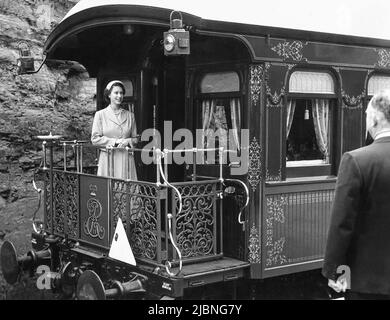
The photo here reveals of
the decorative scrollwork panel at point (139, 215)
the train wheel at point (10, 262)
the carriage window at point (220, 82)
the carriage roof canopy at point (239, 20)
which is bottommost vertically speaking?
the train wheel at point (10, 262)

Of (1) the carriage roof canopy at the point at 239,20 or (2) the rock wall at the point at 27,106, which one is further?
(2) the rock wall at the point at 27,106

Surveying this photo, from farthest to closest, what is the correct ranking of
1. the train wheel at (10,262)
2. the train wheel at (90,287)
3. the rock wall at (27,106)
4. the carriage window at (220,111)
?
the rock wall at (27,106) → the train wheel at (10,262) → the carriage window at (220,111) → the train wheel at (90,287)

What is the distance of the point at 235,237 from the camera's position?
5996mm

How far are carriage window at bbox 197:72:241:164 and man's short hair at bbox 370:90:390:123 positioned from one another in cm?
258

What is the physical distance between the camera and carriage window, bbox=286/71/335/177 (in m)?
6.21

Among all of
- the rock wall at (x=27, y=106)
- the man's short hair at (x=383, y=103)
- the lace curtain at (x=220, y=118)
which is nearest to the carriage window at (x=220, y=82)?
the lace curtain at (x=220, y=118)

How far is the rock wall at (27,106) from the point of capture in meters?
10.1

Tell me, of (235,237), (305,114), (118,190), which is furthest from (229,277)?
(305,114)

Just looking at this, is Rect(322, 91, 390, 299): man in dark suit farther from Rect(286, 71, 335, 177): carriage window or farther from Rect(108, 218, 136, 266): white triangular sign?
Rect(286, 71, 335, 177): carriage window

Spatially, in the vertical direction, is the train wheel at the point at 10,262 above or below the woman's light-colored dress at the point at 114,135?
below

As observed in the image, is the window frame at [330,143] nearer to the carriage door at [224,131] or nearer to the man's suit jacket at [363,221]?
the carriage door at [224,131]

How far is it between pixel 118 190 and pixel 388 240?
321 centimetres

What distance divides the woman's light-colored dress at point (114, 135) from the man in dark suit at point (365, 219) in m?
3.35

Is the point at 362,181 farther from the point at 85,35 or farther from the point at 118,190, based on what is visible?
the point at 85,35
